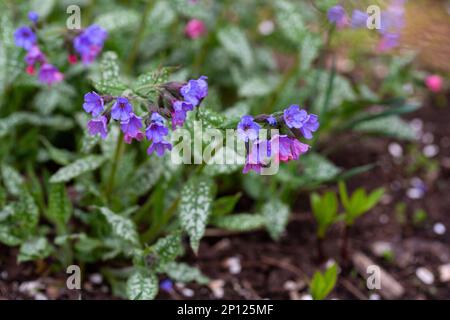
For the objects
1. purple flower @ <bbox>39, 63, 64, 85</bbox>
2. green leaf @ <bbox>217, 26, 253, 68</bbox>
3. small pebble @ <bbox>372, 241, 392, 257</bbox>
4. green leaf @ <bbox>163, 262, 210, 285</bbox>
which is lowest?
green leaf @ <bbox>163, 262, 210, 285</bbox>

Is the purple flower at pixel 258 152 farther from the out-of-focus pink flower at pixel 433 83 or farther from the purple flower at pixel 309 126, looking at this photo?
the out-of-focus pink flower at pixel 433 83

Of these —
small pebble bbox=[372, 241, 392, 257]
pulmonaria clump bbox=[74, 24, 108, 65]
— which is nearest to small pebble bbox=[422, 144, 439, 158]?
small pebble bbox=[372, 241, 392, 257]

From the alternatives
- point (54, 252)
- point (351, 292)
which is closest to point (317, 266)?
point (351, 292)

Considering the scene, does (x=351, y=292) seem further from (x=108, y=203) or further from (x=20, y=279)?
(x=20, y=279)

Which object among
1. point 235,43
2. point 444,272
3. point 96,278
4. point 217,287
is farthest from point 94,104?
point 444,272

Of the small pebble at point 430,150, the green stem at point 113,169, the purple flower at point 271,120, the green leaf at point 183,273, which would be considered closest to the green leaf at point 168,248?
the green leaf at point 183,273

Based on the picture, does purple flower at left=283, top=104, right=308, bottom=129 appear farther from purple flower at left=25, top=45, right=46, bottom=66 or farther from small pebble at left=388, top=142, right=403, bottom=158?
small pebble at left=388, top=142, right=403, bottom=158
